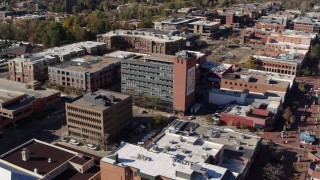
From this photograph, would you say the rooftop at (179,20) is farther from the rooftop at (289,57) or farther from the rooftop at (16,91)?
the rooftop at (16,91)

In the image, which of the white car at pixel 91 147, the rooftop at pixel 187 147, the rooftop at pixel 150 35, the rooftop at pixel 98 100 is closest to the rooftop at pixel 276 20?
the rooftop at pixel 150 35

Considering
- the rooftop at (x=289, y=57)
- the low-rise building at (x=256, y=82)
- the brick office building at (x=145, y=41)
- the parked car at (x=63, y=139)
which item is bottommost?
the parked car at (x=63, y=139)

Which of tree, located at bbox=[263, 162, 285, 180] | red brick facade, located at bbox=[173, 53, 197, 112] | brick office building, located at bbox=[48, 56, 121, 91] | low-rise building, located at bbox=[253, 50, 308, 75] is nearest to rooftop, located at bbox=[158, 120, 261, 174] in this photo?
tree, located at bbox=[263, 162, 285, 180]

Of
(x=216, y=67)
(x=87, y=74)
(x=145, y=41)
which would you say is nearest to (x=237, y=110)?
(x=216, y=67)

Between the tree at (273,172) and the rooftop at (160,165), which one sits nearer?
the rooftop at (160,165)

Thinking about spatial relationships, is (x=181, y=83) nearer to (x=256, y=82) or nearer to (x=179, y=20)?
(x=256, y=82)

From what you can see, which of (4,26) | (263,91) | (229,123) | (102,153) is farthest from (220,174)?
(4,26)

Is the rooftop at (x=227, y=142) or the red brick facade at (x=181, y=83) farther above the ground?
the red brick facade at (x=181, y=83)

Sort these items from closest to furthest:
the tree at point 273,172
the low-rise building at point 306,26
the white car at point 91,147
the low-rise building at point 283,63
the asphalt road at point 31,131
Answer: the tree at point 273,172
the white car at point 91,147
the asphalt road at point 31,131
the low-rise building at point 283,63
the low-rise building at point 306,26
